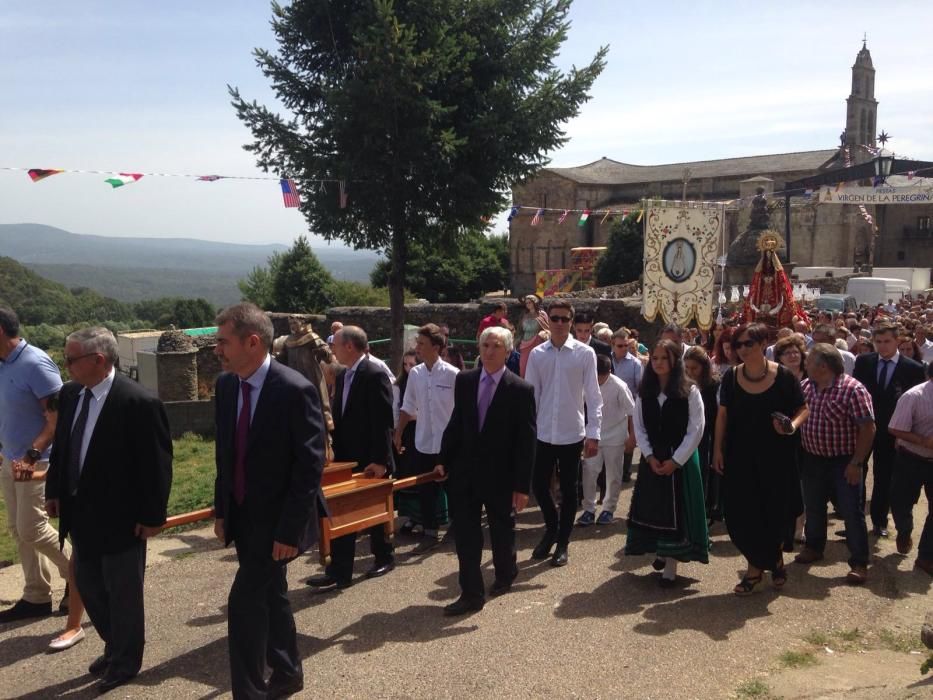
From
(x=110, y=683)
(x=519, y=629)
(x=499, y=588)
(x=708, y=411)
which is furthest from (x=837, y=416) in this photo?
(x=110, y=683)

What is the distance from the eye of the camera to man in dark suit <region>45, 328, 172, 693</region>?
4316mm

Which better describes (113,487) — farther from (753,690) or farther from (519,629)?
(753,690)

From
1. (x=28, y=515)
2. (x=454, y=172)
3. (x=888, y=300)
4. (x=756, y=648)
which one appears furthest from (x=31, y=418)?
(x=888, y=300)

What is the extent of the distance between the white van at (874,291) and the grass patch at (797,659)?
97.0 ft

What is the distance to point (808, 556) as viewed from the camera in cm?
634

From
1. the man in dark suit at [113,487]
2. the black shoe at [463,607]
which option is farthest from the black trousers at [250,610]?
the black shoe at [463,607]

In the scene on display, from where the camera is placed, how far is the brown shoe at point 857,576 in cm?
588

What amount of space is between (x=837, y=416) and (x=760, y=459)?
0.83 meters

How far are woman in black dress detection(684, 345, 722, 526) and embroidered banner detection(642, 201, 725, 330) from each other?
5.80 meters

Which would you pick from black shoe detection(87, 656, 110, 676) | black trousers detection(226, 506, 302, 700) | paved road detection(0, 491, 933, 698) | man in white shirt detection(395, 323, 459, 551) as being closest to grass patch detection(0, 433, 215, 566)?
paved road detection(0, 491, 933, 698)

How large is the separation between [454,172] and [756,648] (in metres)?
10.1

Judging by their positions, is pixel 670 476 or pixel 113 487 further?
pixel 670 476

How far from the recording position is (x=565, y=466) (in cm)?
652

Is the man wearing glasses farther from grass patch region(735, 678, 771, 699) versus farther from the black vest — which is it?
grass patch region(735, 678, 771, 699)
